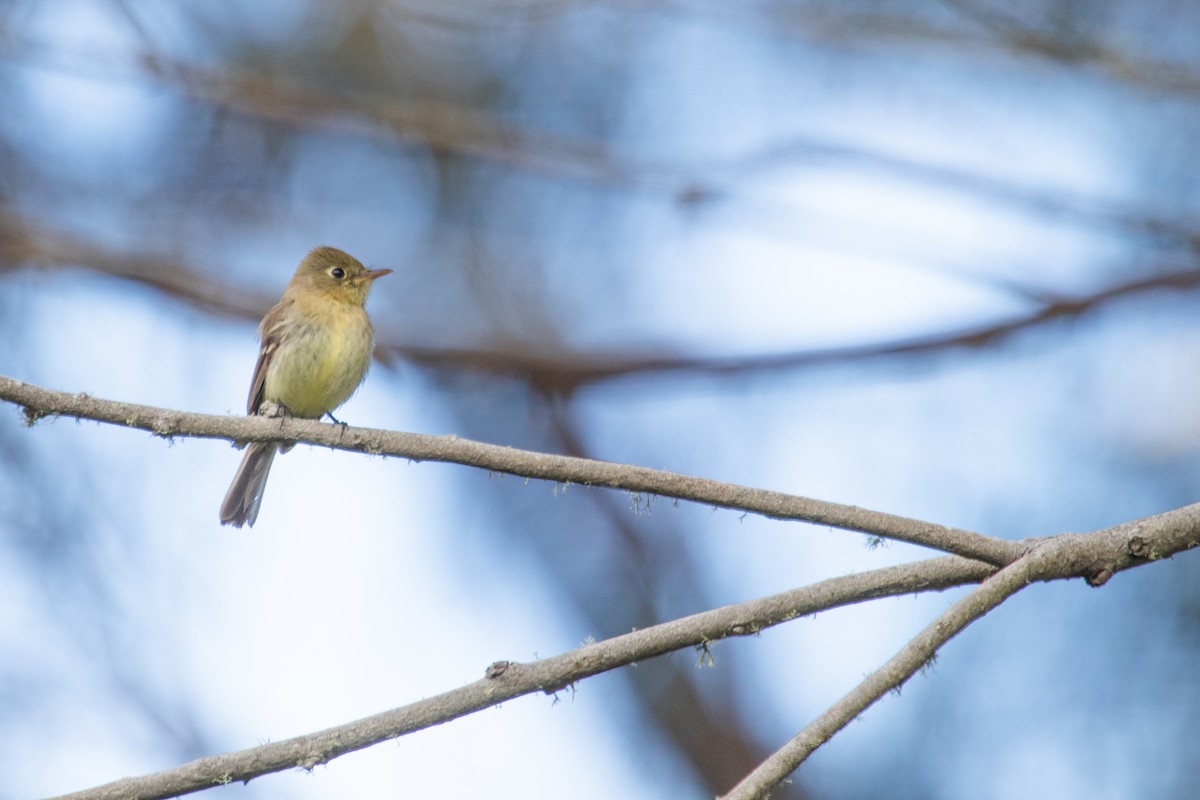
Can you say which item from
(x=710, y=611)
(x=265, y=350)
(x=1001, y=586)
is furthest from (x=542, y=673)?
(x=265, y=350)

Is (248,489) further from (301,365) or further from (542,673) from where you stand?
(542,673)

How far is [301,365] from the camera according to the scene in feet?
17.4

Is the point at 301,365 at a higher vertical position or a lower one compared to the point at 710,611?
higher

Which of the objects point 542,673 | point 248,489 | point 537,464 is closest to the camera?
point 542,673

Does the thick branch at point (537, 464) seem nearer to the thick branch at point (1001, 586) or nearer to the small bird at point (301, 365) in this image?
the thick branch at point (1001, 586)

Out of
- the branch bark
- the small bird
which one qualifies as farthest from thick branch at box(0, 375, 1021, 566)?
the small bird

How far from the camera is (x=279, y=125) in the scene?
7625 mm

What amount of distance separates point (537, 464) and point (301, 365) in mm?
3112

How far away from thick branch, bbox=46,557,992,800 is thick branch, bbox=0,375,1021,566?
→ 74 mm

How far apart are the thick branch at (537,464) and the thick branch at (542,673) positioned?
2.9 inches

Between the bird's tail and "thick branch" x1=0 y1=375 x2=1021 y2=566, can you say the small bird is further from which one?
"thick branch" x1=0 y1=375 x2=1021 y2=566

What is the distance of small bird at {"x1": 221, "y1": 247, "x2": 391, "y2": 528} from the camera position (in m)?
5.21

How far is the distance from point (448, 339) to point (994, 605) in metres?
5.28

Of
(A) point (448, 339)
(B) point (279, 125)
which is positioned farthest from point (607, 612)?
(B) point (279, 125)
